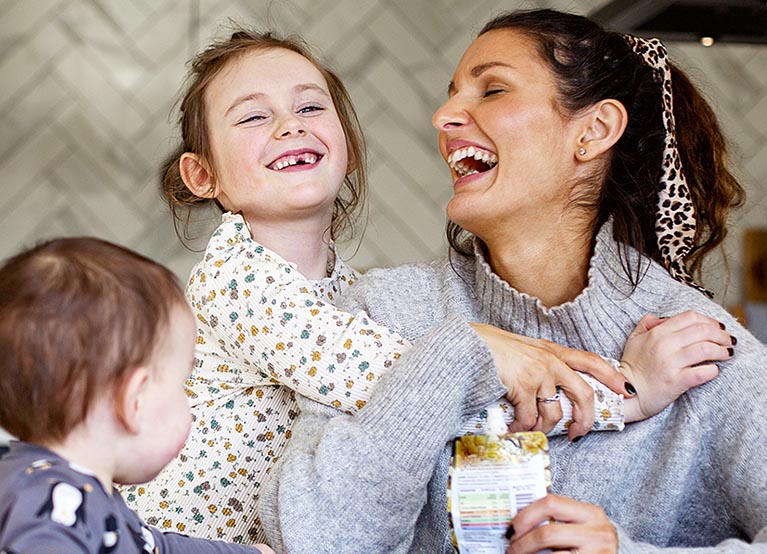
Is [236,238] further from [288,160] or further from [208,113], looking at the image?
[208,113]

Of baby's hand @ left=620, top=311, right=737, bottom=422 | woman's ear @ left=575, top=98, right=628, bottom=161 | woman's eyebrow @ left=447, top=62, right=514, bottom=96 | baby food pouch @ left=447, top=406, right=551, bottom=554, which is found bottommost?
baby's hand @ left=620, top=311, right=737, bottom=422

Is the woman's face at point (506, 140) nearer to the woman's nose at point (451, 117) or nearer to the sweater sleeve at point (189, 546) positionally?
the woman's nose at point (451, 117)

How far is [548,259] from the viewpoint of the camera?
1.51 meters

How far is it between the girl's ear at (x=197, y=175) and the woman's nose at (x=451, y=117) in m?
0.41

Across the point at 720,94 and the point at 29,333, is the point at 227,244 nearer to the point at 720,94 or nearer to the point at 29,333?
the point at 29,333

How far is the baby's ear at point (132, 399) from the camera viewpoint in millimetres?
931

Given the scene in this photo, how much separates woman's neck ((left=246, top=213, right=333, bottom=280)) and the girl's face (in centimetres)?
1

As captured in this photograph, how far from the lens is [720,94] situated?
3.44 m

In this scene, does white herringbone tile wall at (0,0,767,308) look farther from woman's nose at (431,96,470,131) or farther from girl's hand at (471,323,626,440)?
girl's hand at (471,323,626,440)

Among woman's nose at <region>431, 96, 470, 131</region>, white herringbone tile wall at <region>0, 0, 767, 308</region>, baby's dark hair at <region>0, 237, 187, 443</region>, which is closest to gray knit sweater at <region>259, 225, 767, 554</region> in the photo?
woman's nose at <region>431, 96, 470, 131</region>

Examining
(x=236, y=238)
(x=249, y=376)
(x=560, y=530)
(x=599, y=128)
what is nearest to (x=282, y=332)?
(x=249, y=376)

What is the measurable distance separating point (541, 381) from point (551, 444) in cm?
13

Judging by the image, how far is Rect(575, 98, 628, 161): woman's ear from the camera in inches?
60.0

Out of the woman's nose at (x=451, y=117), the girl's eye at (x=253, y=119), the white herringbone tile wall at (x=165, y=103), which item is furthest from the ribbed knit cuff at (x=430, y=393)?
the white herringbone tile wall at (x=165, y=103)
